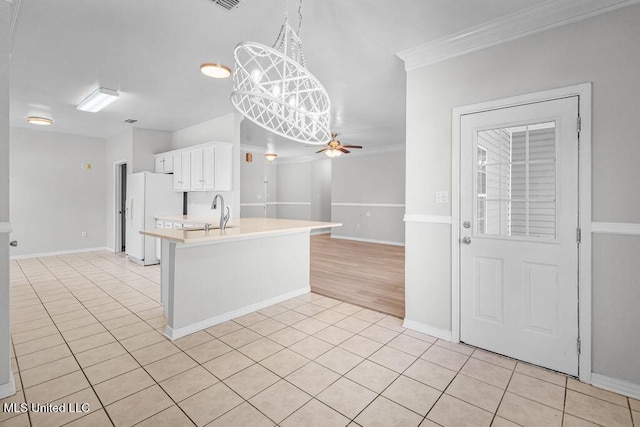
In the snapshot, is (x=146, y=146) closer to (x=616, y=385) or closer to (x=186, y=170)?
(x=186, y=170)

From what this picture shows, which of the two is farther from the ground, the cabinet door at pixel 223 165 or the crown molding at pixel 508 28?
the crown molding at pixel 508 28

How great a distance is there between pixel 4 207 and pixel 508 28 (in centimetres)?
377

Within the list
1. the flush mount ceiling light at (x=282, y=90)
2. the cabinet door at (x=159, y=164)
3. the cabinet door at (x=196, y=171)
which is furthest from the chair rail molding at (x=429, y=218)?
the cabinet door at (x=159, y=164)

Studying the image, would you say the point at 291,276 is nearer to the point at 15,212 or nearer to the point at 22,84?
the point at 22,84

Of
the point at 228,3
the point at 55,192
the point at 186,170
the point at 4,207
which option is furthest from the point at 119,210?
the point at 228,3

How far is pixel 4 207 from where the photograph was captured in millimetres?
1935

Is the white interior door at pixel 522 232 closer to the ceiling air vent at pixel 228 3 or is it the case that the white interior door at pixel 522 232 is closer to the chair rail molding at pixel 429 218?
the chair rail molding at pixel 429 218

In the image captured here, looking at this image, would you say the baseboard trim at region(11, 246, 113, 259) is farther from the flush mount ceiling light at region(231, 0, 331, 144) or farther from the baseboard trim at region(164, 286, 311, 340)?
the flush mount ceiling light at region(231, 0, 331, 144)

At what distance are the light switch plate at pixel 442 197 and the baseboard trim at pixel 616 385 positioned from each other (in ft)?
5.24

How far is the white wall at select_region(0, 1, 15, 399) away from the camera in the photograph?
1.90 meters

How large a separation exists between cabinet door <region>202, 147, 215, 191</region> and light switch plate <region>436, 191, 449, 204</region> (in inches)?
147

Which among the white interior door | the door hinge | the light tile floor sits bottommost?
the light tile floor

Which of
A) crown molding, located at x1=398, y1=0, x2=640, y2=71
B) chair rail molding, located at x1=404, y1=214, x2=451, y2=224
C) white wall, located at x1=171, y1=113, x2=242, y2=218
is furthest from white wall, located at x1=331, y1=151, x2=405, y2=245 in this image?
crown molding, located at x1=398, y1=0, x2=640, y2=71

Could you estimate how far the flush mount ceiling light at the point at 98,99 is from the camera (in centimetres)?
407
